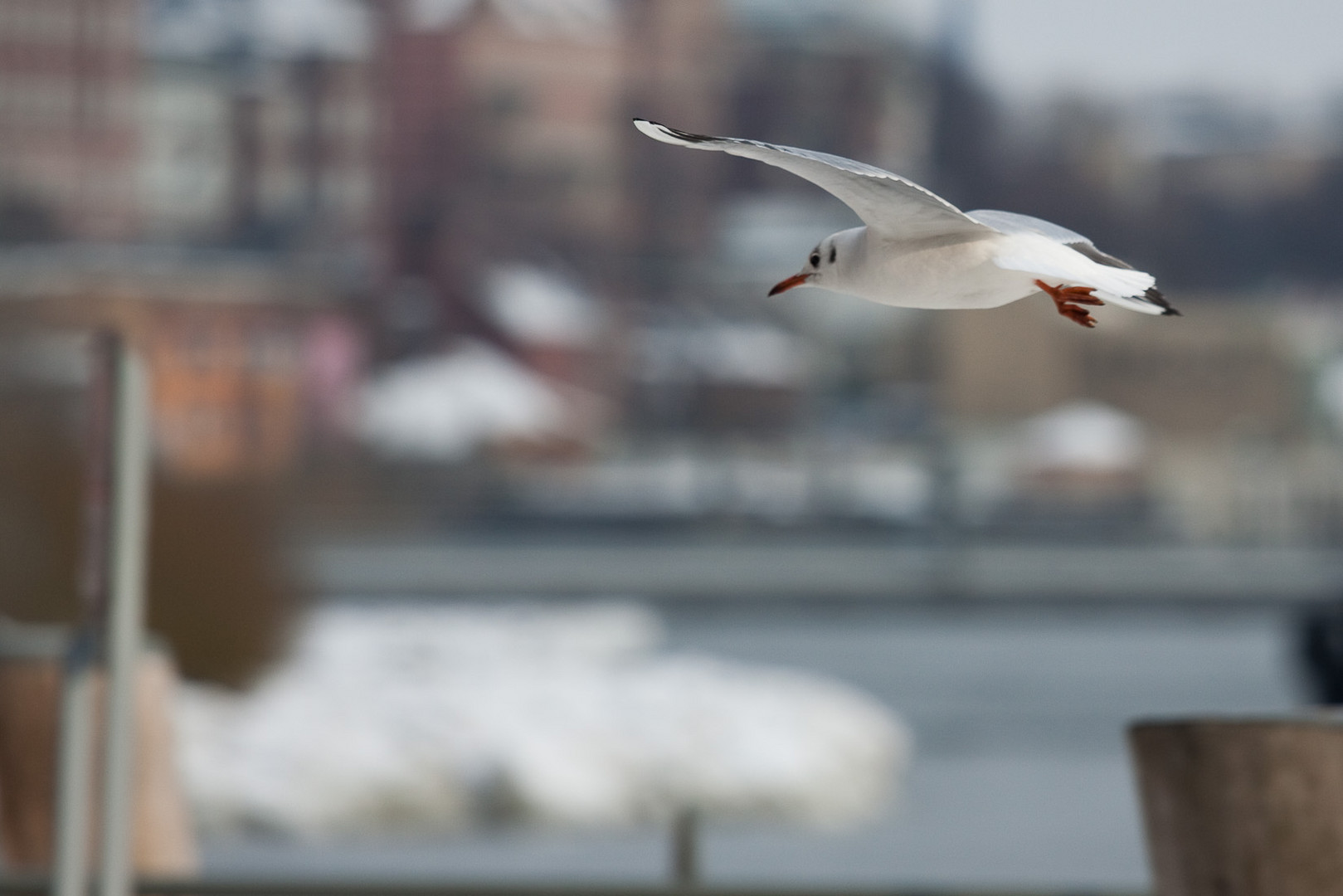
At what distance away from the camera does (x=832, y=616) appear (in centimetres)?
4803

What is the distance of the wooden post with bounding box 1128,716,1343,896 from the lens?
2.01m

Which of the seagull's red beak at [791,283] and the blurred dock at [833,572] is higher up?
the blurred dock at [833,572]

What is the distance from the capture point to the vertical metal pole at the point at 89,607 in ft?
7.15

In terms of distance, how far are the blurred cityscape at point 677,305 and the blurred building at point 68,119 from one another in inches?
4.5

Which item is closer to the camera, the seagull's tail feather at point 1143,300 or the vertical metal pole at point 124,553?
the seagull's tail feather at point 1143,300

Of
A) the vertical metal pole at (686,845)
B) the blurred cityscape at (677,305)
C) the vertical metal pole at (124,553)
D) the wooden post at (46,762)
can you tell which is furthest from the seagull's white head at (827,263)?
the blurred cityscape at (677,305)

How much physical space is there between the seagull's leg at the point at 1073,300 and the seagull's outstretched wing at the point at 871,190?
1.7 inches

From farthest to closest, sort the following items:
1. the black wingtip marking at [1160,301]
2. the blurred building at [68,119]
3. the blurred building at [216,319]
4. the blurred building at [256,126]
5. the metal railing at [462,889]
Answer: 1. the blurred building at [256,126]
2. the blurred building at [68,119]
3. the blurred building at [216,319]
4. the metal railing at [462,889]
5. the black wingtip marking at [1160,301]

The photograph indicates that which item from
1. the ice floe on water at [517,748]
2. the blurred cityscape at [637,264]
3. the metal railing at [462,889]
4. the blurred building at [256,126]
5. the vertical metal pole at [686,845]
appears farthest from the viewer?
the blurred building at [256,126]

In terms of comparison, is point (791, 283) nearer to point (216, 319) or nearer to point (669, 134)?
point (669, 134)

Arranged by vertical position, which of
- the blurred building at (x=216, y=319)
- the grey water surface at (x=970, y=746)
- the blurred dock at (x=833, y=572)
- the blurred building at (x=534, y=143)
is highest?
the blurred building at (x=534, y=143)

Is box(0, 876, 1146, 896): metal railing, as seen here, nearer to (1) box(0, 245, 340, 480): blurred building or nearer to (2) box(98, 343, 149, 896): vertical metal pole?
(2) box(98, 343, 149, 896): vertical metal pole

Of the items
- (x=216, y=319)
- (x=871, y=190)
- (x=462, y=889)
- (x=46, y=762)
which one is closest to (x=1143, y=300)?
(x=871, y=190)

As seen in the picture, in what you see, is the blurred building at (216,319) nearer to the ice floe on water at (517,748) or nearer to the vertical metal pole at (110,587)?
the ice floe on water at (517,748)
